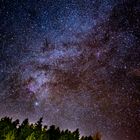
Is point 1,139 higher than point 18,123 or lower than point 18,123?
lower

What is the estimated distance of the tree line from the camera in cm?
8438

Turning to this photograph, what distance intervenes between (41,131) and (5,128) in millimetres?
9744

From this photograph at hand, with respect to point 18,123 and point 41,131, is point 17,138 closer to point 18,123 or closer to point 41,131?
point 41,131

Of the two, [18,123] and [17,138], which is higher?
[18,123]

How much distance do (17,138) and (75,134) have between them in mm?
16460

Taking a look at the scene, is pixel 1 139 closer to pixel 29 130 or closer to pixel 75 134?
pixel 29 130

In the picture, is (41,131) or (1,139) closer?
(1,139)

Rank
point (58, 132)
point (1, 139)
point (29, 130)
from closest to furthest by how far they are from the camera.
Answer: point (1, 139) → point (29, 130) → point (58, 132)

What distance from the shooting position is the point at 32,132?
8750 cm

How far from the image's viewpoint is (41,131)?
300ft

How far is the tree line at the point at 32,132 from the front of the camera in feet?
277

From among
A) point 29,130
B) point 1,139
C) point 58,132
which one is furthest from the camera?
point 58,132

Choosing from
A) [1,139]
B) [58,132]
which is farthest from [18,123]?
[1,139]

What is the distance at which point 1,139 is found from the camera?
83.1 metres
